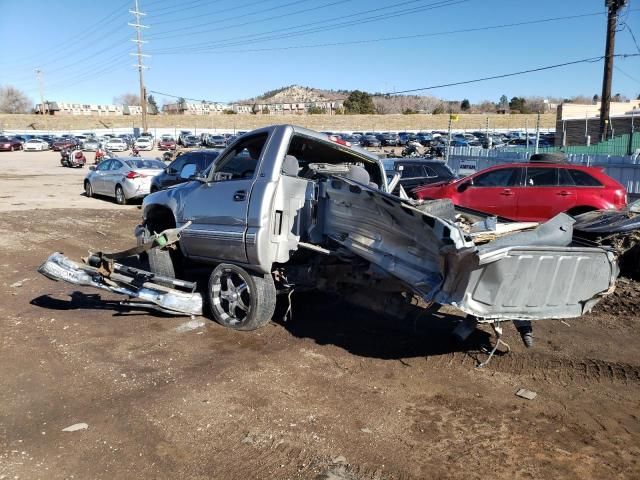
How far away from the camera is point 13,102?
127m

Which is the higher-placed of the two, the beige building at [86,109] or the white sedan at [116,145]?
the beige building at [86,109]

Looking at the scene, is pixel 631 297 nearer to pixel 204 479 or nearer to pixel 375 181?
pixel 375 181

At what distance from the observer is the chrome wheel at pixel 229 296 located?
574 centimetres

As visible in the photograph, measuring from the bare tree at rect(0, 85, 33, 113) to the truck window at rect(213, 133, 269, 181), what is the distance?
460ft

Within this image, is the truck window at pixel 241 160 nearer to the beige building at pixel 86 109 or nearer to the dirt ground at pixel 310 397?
the dirt ground at pixel 310 397

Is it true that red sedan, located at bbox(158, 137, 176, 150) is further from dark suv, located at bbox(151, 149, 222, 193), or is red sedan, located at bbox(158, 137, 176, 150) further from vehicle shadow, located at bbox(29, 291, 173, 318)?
vehicle shadow, located at bbox(29, 291, 173, 318)

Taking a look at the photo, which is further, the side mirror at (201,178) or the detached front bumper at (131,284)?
the side mirror at (201,178)

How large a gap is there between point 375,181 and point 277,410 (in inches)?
136

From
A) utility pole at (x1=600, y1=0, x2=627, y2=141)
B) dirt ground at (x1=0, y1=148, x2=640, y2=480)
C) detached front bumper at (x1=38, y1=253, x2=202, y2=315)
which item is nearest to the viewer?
dirt ground at (x1=0, y1=148, x2=640, y2=480)

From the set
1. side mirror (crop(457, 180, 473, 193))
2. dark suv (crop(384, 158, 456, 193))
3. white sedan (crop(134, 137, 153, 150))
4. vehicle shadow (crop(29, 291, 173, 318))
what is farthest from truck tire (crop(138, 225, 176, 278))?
white sedan (crop(134, 137, 153, 150))

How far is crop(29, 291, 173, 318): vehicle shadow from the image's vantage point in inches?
254

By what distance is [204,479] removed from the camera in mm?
3238

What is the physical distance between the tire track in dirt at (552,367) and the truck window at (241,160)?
9.06ft

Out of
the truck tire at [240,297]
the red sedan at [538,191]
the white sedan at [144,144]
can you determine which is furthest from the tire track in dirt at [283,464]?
the white sedan at [144,144]
